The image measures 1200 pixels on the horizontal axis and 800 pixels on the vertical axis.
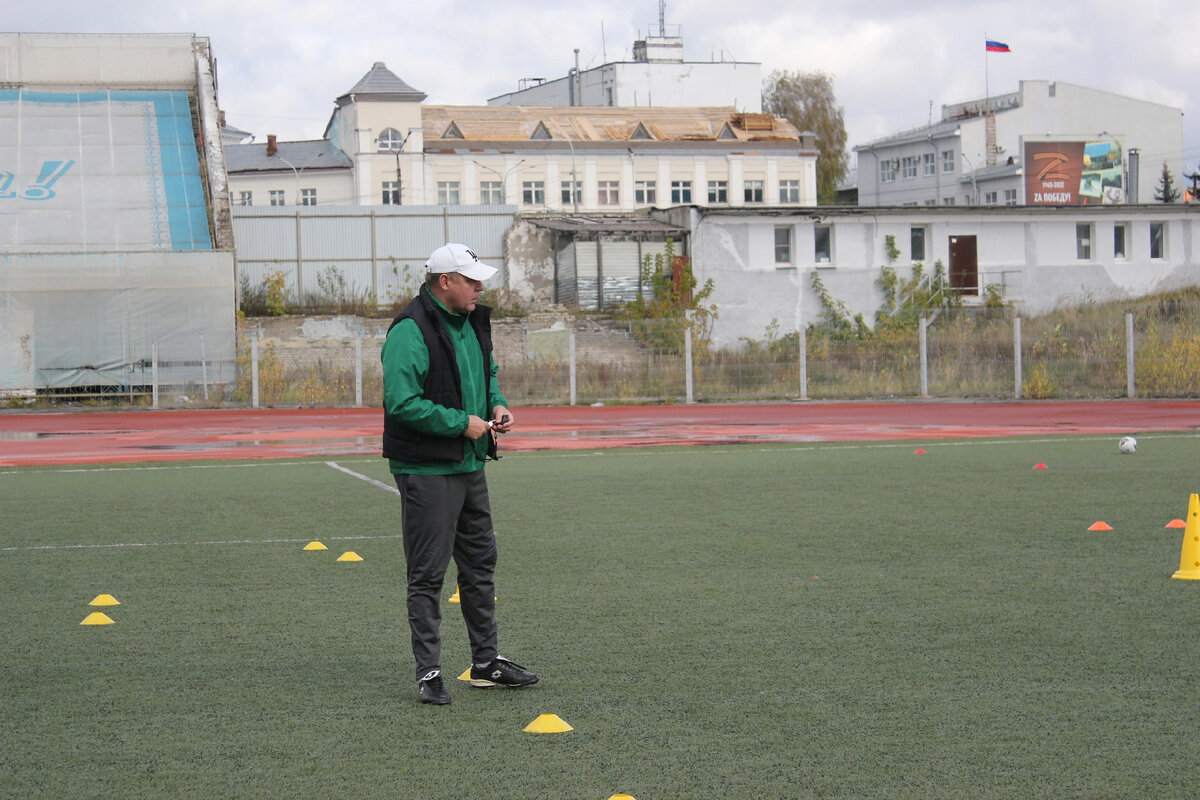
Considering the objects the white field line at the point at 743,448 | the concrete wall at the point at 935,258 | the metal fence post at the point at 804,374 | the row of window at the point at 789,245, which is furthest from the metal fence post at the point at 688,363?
the row of window at the point at 789,245

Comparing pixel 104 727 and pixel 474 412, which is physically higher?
pixel 474 412

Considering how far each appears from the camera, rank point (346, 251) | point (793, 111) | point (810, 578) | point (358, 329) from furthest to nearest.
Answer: point (793, 111)
point (346, 251)
point (358, 329)
point (810, 578)

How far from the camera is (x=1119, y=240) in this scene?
163 ft

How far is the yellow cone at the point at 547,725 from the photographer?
520 centimetres

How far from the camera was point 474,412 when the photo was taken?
232 inches

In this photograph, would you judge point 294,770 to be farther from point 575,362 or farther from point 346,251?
point 346,251

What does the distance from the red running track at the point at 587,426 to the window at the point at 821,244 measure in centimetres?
1641

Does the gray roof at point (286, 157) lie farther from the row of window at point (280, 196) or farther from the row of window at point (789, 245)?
the row of window at point (789, 245)

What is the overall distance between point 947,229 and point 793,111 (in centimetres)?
3955

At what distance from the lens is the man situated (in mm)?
5633

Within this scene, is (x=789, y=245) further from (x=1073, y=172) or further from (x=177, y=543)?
(x=177, y=543)

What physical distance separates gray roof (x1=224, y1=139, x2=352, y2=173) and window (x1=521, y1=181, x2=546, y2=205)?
839 centimetres

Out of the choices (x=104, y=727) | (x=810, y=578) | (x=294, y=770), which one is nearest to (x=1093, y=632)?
(x=810, y=578)

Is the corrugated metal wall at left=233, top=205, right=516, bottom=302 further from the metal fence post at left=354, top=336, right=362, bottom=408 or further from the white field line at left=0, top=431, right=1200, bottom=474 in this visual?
the white field line at left=0, top=431, right=1200, bottom=474
